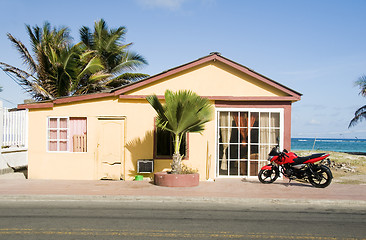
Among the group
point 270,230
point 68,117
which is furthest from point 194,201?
point 68,117

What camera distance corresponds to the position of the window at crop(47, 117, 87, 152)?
13.7 meters

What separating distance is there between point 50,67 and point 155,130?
12401mm

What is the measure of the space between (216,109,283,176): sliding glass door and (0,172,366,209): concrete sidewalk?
0.74 metres

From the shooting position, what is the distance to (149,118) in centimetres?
1366

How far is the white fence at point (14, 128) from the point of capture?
16531 millimetres

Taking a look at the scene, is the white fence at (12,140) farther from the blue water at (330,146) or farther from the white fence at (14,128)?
the blue water at (330,146)

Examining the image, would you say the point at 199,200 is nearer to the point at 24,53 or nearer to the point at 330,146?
the point at 24,53

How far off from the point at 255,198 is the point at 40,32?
1906 centimetres

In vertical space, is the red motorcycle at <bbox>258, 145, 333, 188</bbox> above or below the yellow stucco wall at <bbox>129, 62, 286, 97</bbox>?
below

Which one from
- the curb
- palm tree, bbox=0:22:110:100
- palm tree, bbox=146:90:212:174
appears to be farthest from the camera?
palm tree, bbox=0:22:110:100

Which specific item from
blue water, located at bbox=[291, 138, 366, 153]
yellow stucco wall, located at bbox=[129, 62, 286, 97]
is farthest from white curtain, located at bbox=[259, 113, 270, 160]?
blue water, located at bbox=[291, 138, 366, 153]

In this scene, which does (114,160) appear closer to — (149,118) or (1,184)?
(149,118)

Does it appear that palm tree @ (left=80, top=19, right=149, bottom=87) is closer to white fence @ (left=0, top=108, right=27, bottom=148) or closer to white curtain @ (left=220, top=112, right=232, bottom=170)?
white fence @ (left=0, top=108, right=27, bottom=148)

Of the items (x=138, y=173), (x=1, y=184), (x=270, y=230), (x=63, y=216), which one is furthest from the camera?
(x=138, y=173)
